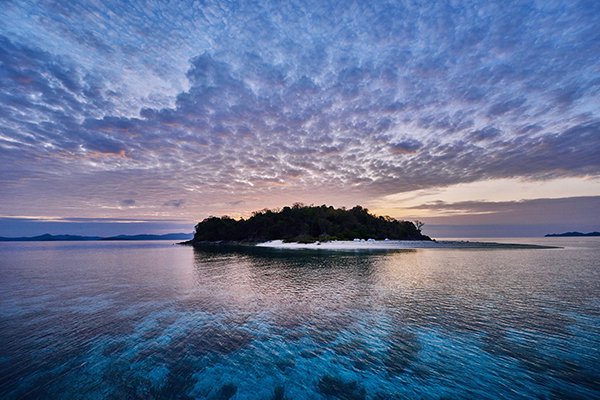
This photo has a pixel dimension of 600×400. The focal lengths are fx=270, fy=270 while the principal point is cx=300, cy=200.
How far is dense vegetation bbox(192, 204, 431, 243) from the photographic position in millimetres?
150000

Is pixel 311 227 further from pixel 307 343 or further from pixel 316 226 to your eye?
pixel 307 343

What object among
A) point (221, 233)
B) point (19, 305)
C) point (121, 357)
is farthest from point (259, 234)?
point (121, 357)

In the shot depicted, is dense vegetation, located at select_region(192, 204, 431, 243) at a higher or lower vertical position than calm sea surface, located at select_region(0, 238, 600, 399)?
higher

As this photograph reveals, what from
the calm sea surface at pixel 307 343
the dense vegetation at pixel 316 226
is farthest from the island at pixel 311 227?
the calm sea surface at pixel 307 343

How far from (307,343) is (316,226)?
458 feet

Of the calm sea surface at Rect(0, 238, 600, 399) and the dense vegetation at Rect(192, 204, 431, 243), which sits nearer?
the calm sea surface at Rect(0, 238, 600, 399)

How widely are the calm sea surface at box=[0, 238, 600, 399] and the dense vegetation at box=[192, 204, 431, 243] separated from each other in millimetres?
112936

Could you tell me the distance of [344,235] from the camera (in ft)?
426

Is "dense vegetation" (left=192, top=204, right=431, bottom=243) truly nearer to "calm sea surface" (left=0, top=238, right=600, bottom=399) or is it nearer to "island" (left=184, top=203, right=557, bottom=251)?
"island" (left=184, top=203, right=557, bottom=251)

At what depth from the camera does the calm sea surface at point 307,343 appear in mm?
10703

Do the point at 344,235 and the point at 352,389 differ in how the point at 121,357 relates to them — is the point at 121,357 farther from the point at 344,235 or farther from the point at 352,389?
the point at 344,235

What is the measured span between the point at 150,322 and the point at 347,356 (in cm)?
1388

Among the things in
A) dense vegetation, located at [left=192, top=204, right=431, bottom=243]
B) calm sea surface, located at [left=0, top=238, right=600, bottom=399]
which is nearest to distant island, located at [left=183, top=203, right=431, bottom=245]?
dense vegetation, located at [left=192, top=204, right=431, bottom=243]

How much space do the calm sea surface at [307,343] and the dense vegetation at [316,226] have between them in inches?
4446
